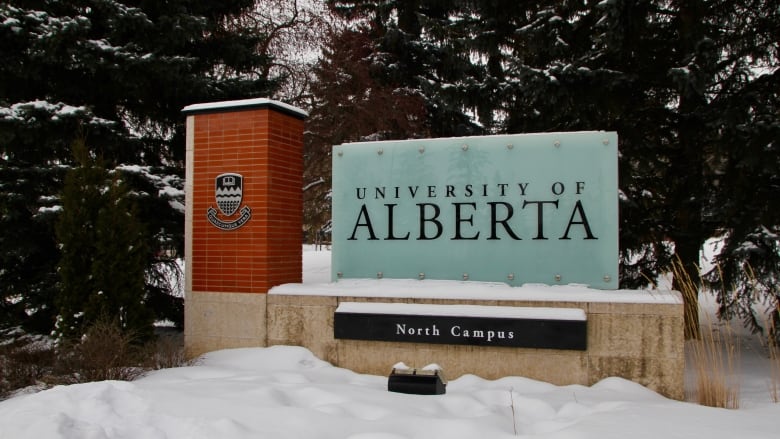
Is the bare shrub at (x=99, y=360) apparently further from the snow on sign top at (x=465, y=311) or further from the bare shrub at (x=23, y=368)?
the snow on sign top at (x=465, y=311)

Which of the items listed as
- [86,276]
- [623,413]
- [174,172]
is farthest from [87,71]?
[623,413]

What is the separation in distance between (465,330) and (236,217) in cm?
265

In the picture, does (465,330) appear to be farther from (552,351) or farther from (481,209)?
(481,209)

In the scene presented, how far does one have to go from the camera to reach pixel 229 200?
20.1 feet

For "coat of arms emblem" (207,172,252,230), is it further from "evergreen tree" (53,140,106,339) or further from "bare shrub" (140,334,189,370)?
"bare shrub" (140,334,189,370)

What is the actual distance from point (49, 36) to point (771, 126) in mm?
8210

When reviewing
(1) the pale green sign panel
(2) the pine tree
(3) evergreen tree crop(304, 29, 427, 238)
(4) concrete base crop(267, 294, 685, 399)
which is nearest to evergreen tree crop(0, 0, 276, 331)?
(4) concrete base crop(267, 294, 685, 399)

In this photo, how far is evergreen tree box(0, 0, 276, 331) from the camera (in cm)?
702

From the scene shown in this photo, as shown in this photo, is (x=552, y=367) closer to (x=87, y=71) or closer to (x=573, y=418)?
(x=573, y=418)

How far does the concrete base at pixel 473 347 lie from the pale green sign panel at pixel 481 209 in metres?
0.50

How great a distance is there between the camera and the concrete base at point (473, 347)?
4.81 meters

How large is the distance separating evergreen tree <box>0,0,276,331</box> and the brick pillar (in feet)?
3.22

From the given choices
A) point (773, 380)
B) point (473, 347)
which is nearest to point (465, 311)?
point (473, 347)

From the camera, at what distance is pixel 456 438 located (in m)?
3.61
